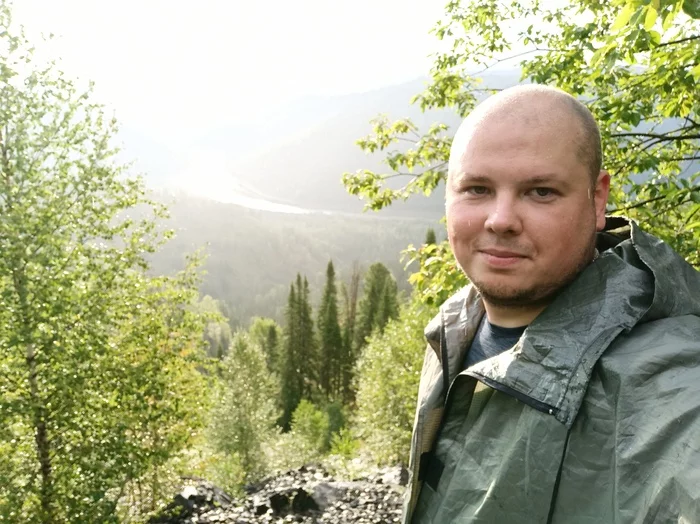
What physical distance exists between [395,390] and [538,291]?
95.3 feet

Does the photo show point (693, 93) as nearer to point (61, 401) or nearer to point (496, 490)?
point (496, 490)

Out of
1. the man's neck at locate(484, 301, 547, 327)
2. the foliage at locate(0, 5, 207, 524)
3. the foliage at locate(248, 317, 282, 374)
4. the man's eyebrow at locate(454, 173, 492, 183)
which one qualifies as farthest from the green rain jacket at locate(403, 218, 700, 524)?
the foliage at locate(248, 317, 282, 374)

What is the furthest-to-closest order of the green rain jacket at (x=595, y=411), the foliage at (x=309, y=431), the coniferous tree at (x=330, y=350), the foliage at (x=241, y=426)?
the coniferous tree at (x=330, y=350) < the foliage at (x=309, y=431) < the foliage at (x=241, y=426) < the green rain jacket at (x=595, y=411)

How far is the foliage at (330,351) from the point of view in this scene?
6650 cm

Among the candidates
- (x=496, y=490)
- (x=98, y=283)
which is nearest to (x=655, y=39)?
(x=496, y=490)

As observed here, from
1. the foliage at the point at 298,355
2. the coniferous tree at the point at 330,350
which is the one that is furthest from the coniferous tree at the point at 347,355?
the foliage at the point at 298,355

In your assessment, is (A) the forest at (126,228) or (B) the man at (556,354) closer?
(B) the man at (556,354)

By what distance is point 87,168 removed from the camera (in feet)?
33.4

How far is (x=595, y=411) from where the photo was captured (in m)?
1.47

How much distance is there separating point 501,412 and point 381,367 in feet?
97.7

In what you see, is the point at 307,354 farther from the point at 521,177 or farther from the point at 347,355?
the point at 521,177

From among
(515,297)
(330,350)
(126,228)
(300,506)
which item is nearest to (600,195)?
(515,297)

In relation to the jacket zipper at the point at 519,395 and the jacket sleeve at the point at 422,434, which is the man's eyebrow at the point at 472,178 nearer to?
the jacket zipper at the point at 519,395

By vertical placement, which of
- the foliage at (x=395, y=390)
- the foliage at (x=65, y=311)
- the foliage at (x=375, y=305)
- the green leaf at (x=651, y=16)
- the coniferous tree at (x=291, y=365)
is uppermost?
the green leaf at (x=651, y=16)
